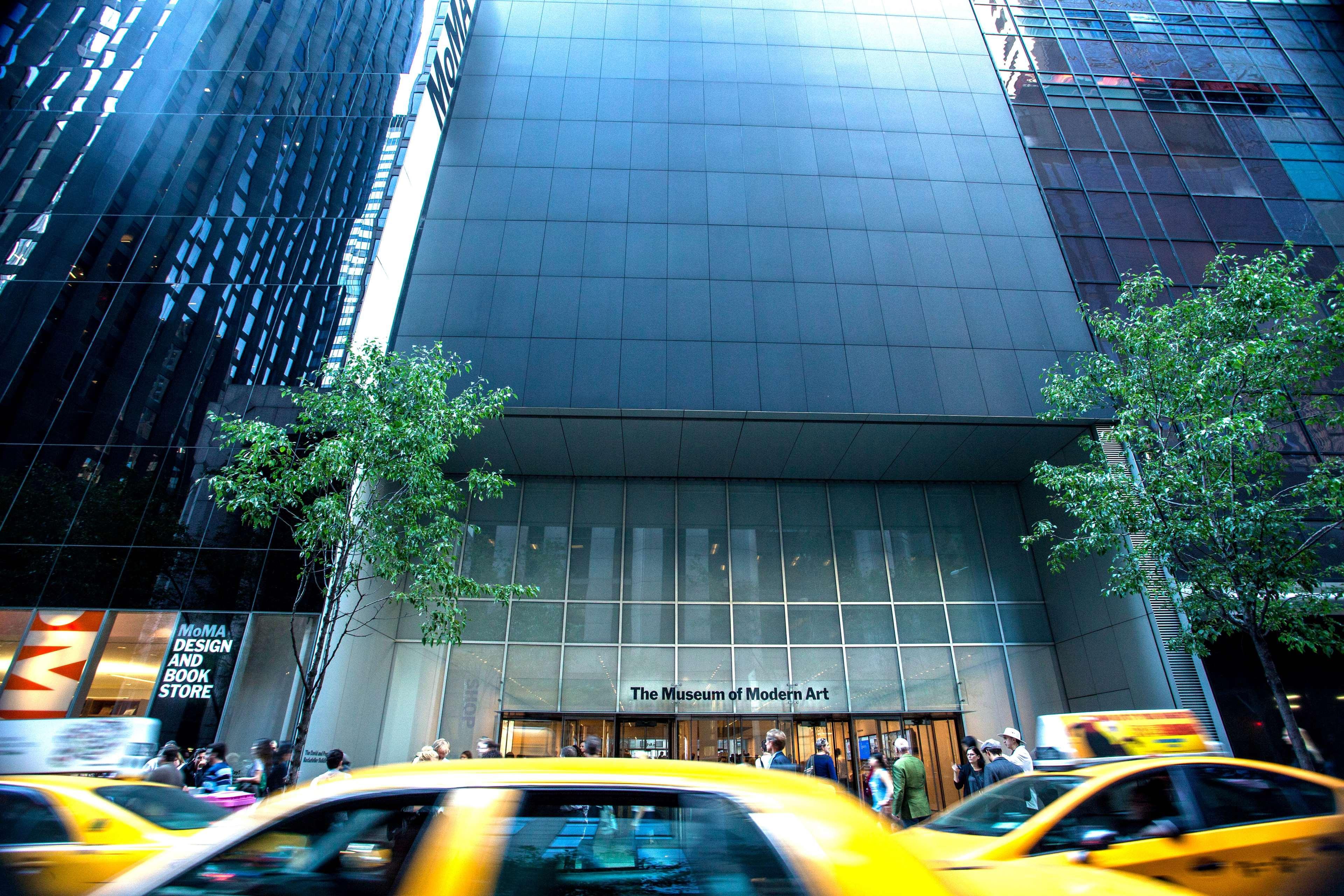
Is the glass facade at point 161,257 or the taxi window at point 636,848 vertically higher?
the glass facade at point 161,257

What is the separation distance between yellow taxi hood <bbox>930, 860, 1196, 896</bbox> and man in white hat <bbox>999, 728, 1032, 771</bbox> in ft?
17.8

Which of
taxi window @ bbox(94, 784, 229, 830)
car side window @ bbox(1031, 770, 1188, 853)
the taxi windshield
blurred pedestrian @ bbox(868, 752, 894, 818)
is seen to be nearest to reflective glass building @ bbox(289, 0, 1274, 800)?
blurred pedestrian @ bbox(868, 752, 894, 818)

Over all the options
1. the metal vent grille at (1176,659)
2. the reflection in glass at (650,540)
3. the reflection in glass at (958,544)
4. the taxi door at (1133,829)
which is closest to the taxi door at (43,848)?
the taxi door at (1133,829)

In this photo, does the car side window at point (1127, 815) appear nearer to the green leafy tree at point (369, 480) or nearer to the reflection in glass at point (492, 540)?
the green leafy tree at point (369, 480)

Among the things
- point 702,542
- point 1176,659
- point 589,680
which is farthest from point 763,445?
point 1176,659

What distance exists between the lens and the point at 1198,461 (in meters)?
10.1

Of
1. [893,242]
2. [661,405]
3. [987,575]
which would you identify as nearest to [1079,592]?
[987,575]

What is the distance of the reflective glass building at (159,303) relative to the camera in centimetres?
1245

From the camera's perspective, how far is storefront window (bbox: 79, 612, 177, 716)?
12039 millimetres

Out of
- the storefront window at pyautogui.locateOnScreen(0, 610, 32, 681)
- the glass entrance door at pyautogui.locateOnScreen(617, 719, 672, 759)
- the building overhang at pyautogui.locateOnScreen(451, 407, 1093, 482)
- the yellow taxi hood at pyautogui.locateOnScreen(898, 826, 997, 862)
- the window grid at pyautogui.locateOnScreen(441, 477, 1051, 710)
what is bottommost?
the yellow taxi hood at pyautogui.locateOnScreen(898, 826, 997, 862)

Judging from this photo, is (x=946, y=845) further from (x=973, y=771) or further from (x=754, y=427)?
(x=754, y=427)

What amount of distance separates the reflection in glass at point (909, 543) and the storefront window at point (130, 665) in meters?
15.3

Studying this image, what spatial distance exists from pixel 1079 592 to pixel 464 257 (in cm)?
1618

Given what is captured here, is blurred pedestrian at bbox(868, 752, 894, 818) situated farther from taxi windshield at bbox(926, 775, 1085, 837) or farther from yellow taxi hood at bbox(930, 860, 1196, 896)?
yellow taxi hood at bbox(930, 860, 1196, 896)
